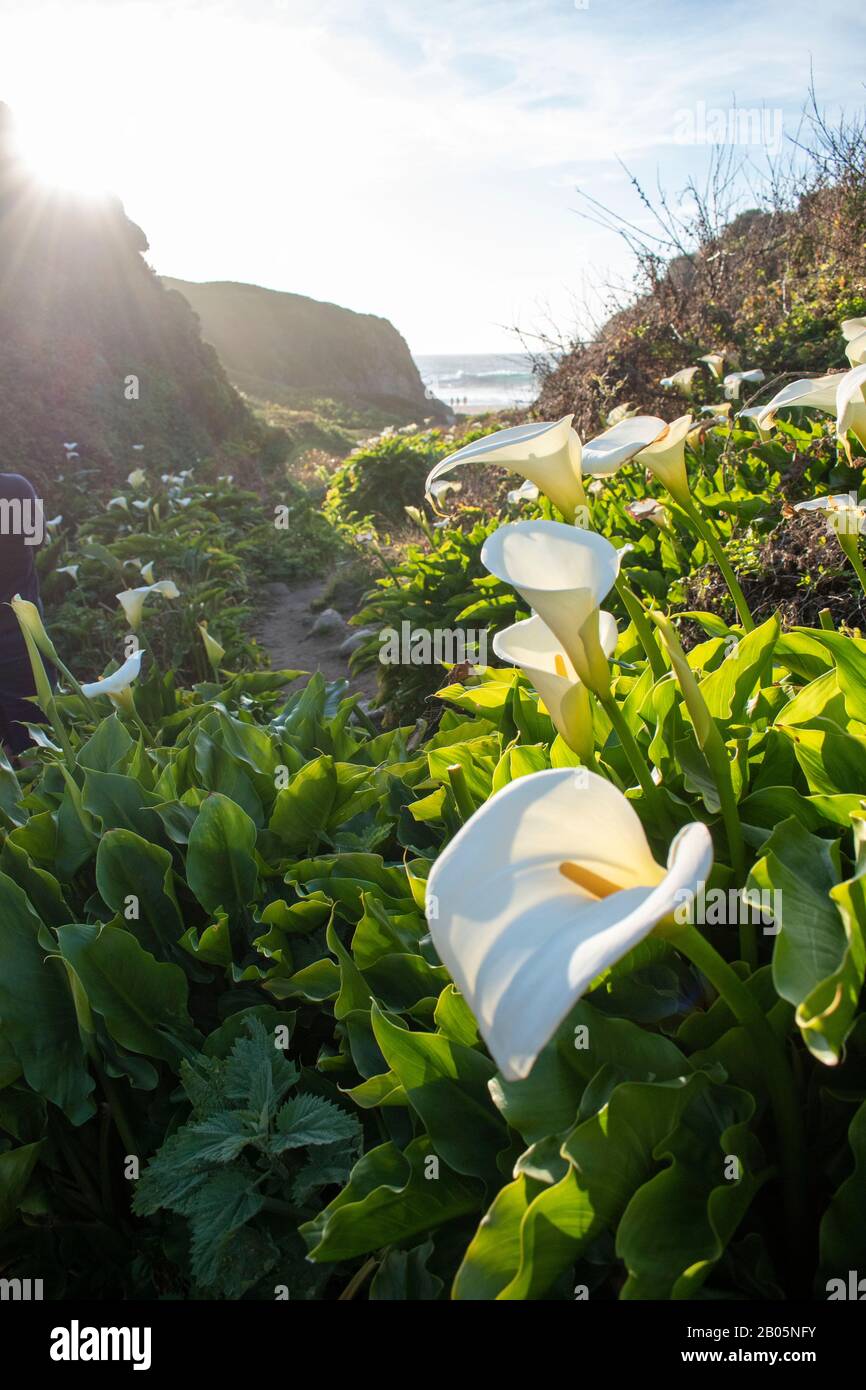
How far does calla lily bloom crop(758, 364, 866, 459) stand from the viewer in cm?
120

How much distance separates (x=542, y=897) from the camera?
2.58 ft

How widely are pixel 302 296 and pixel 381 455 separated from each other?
56.9 m

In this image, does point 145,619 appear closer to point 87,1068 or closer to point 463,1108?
point 87,1068

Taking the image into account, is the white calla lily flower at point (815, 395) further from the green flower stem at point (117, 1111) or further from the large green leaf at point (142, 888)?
the green flower stem at point (117, 1111)

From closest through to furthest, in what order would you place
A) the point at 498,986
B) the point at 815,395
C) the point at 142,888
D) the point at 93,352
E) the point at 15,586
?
the point at 498,986 → the point at 815,395 → the point at 142,888 → the point at 15,586 → the point at 93,352

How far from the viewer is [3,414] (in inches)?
502

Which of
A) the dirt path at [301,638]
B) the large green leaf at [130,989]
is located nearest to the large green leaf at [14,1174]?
the large green leaf at [130,989]

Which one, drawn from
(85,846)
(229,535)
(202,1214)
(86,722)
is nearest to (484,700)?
(85,846)

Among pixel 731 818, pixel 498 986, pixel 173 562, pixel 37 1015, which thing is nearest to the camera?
pixel 498 986


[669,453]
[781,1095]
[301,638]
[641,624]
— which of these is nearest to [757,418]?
[669,453]

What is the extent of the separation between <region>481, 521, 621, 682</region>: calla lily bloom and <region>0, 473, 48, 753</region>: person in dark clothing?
3.90 m

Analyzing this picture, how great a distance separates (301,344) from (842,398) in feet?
205

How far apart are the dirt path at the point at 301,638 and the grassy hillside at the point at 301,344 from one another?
46238mm

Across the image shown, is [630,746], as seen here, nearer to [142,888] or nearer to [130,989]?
[130,989]
